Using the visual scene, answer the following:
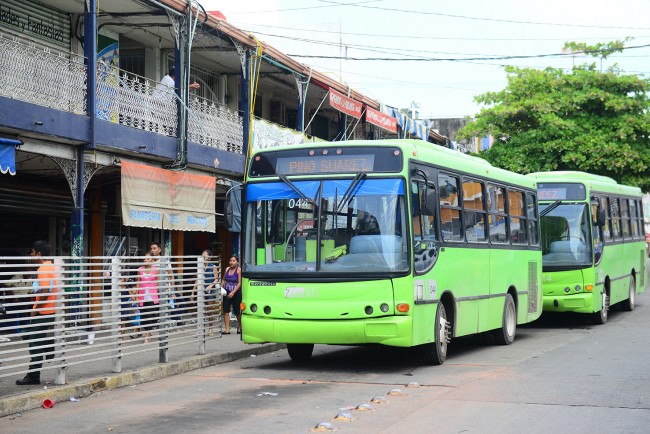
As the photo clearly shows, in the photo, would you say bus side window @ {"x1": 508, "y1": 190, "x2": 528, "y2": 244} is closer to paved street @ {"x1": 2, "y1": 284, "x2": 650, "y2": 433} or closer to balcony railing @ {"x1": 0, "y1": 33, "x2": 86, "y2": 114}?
paved street @ {"x1": 2, "y1": 284, "x2": 650, "y2": 433}

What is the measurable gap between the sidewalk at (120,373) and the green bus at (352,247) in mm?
1161

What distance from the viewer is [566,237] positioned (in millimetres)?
19953

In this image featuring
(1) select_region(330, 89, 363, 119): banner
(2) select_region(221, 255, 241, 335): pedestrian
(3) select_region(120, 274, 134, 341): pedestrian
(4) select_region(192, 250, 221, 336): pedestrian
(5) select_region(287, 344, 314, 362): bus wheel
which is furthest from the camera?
(1) select_region(330, 89, 363, 119): banner

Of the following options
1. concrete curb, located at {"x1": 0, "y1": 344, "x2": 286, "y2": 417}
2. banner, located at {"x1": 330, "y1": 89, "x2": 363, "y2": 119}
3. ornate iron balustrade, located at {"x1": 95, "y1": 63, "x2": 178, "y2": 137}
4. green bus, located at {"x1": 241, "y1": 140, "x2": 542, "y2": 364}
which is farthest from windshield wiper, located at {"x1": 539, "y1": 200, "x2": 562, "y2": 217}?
ornate iron balustrade, located at {"x1": 95, "y1": 63, "x2": 178, "y2": 137}

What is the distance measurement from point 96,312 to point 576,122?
27.6 m

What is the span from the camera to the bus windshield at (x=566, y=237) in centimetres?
1967

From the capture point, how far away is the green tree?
35.2 meters

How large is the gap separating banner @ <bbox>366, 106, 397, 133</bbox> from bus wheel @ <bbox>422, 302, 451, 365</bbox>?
14962 mm

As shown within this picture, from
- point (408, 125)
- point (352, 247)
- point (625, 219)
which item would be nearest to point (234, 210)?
point (352, 247)

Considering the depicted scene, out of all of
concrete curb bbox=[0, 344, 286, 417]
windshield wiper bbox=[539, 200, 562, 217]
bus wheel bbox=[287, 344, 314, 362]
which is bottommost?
concrete curb bbox=[0, 344, 286, 417]

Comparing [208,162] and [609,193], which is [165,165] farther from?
[609,193]

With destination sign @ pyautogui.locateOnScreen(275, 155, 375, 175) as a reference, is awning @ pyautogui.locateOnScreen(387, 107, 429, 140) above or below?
above

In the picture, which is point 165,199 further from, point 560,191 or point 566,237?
point 566,237

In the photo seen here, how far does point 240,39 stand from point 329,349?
843 cm
